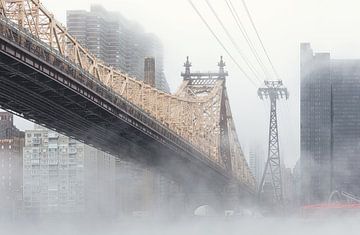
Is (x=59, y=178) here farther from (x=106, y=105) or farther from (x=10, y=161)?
(x=106, y=105)

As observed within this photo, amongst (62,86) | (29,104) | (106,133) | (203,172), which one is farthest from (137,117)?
(203,172)

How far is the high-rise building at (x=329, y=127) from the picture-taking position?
61.1 m

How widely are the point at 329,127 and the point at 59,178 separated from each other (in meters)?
23.9

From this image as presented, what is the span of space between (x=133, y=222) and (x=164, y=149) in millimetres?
5604

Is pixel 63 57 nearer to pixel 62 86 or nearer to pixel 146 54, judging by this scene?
pixel 62 86

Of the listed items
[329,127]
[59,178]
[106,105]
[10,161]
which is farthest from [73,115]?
[329,127]

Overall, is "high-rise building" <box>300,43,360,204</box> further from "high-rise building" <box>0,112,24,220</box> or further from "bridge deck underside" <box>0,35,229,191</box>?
"high-rise building" <box>0,112,24,220</box>

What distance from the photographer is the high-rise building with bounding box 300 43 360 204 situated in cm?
6112

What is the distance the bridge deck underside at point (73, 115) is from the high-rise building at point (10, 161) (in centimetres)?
673

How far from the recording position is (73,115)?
34.5 meters

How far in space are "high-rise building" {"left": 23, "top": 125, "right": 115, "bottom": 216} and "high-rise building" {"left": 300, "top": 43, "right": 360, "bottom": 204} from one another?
15.8 m

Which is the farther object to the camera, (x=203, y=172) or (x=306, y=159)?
(x=306, y=159)

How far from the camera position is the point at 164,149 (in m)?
45.8

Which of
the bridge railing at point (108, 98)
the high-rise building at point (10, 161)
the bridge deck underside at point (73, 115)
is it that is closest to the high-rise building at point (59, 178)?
the high-rise building at point (10, 161)
